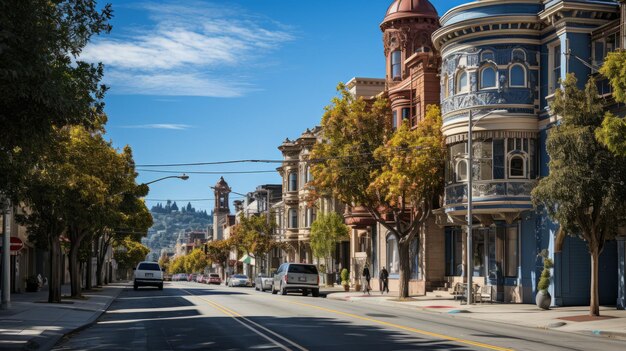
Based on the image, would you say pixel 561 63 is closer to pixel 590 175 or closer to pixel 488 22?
pixel 488 22

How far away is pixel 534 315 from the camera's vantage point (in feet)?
101

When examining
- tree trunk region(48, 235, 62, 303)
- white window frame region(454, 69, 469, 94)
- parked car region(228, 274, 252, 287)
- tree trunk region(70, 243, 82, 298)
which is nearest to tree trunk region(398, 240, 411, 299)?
white window frame region(454, 69, 469, 94)

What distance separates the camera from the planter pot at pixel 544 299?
33500mm

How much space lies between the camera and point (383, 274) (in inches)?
2031

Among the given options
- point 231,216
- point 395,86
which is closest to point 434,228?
point 395,86

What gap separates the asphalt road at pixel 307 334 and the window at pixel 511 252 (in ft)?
29.9

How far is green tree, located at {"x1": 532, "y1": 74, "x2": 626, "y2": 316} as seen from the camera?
27531 mm

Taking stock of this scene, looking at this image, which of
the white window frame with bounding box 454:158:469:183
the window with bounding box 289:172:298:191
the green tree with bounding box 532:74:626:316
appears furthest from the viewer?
the window with bounding box 289:172:298:191

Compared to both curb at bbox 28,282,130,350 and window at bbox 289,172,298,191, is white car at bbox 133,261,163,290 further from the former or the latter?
curb at bbox 28,282,130,350

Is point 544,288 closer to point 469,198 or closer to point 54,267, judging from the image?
point 469,198

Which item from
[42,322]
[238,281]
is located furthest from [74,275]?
[238,281]

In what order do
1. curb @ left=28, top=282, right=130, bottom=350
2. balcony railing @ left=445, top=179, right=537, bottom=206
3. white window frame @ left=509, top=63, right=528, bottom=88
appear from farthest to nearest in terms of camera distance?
white window frame @ left=509, top=63, right=528, bottom=88
balcony railing @ left=445, top=179, right=537, bottom=206
curb @ left=28, top=282, right=130, bottom=350

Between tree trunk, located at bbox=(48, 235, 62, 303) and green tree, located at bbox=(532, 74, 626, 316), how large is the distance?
802 inches

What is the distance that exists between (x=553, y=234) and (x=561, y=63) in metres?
7.04
